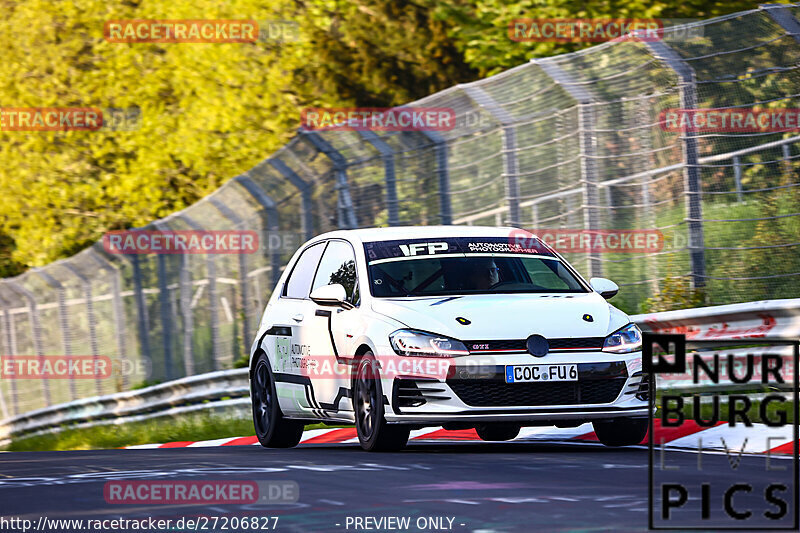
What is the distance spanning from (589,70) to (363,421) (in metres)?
5.04

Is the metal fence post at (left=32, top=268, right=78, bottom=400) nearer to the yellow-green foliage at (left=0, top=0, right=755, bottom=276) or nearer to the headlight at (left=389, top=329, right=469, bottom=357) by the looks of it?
the yellow-green foliage at (left=0, top=0, right=755, bottom=276)

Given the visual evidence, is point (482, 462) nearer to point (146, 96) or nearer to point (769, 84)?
point (769, 84)

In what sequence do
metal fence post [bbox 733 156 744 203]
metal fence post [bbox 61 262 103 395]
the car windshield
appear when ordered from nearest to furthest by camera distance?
the car windshield
metal fence post [bbox 733 156 744 203]
metal fence post [bbox 61 262 103 395]

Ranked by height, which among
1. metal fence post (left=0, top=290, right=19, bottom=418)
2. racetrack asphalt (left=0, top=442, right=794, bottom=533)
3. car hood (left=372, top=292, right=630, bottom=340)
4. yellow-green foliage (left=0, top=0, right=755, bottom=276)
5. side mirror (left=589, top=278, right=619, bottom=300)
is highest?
yellow-green foliage (left=0, top=0, right=755, bottom=276)

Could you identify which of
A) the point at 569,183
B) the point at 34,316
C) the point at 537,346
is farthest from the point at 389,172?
the point at 34,316

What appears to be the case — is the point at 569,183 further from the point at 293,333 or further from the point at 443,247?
the point at 293,333

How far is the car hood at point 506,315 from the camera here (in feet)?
34.5

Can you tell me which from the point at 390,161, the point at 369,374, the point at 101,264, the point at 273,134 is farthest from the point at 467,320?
the point at 273,134

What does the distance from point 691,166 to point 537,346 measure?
4085 millimetres

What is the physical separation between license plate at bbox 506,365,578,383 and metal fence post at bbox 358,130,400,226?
7.70m

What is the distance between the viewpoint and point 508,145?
53.3 ft

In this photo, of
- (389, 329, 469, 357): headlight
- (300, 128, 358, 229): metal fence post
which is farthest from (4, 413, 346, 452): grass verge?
(389, 329, 469, 357): headlight

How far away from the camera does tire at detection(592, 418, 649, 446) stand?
36.4ft

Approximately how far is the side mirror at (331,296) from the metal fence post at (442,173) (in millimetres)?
5825
